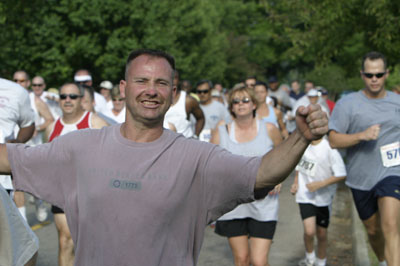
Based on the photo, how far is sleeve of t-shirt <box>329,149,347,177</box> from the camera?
A: 7.66 m

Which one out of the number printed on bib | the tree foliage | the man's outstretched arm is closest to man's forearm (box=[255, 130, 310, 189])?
the man's outstretched arm

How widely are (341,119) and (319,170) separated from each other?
1282 mm

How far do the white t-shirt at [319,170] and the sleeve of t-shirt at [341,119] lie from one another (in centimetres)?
109

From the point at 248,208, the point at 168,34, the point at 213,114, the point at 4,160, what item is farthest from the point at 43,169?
the point at 168,34

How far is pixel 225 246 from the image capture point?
8.79 metres

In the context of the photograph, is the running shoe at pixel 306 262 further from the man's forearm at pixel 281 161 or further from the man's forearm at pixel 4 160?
the man's forearm at pixel 4 160

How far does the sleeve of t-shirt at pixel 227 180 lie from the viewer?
9.91 feet

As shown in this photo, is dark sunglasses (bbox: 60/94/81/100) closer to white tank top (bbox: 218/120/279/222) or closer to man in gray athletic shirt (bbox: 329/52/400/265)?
white tank top (bbox: 218/120/279/222)

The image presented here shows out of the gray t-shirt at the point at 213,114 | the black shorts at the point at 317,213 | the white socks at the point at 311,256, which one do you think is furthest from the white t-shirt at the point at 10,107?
the gray t-shirt at the point at 213,114

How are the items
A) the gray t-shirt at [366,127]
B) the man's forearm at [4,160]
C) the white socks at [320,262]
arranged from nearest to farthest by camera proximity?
the man's forearm at [4,160], the gray t-shirt at [366,127], the white socks at [320,262]

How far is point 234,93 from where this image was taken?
686cm

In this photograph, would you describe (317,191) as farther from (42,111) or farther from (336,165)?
(42,111)

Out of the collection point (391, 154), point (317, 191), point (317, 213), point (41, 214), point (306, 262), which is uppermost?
point (391, 154)

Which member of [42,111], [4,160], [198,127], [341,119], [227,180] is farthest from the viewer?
[42,111]
